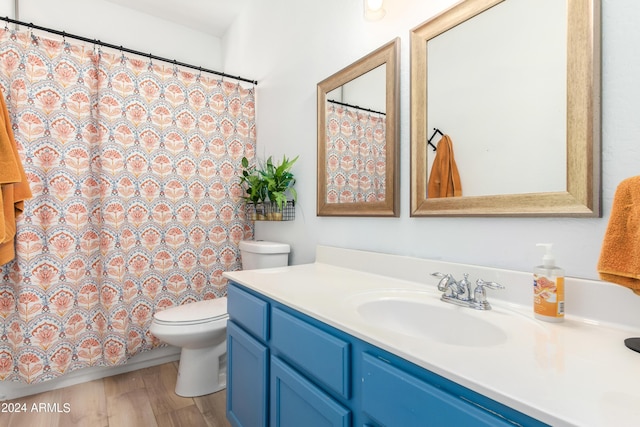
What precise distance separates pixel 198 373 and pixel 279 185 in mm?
1218

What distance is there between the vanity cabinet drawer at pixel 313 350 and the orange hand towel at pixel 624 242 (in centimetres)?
61

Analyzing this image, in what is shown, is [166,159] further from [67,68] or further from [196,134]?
[67,68]

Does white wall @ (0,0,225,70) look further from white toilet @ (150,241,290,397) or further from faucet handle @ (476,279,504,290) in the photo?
faucet handle @ (476,279,504,290)

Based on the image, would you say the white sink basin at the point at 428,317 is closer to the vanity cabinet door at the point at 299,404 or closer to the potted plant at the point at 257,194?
the vanity cabinet door at the point at 299,404

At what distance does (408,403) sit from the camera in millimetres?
639

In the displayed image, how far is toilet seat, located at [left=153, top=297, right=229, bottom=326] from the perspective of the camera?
5.66ft

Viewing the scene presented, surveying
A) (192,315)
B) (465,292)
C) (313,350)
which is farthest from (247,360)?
(465,292)

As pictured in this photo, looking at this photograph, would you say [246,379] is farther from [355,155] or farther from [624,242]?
[624,242]

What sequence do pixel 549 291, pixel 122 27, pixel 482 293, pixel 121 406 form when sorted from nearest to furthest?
pixel 549 291 < pixel 482 293 < pixel 121 406 < pixel 122 27

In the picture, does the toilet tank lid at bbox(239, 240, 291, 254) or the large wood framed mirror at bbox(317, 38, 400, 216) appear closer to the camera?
the large wood framed mirror at bbox(317, 38, 400, 216)

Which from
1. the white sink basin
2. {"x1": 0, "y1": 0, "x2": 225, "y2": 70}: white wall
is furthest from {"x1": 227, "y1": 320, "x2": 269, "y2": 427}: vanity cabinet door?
{"x1": 0, "y1": 0, "x2": 225, "y2": 70}: white wall

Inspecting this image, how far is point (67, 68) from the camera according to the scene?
6.14 feet

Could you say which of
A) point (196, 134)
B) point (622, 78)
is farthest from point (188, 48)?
point (622, 78)

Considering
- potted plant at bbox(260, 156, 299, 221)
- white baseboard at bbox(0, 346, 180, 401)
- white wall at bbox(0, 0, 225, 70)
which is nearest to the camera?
white baseboard at bbox(0, 346, 180, 401)
